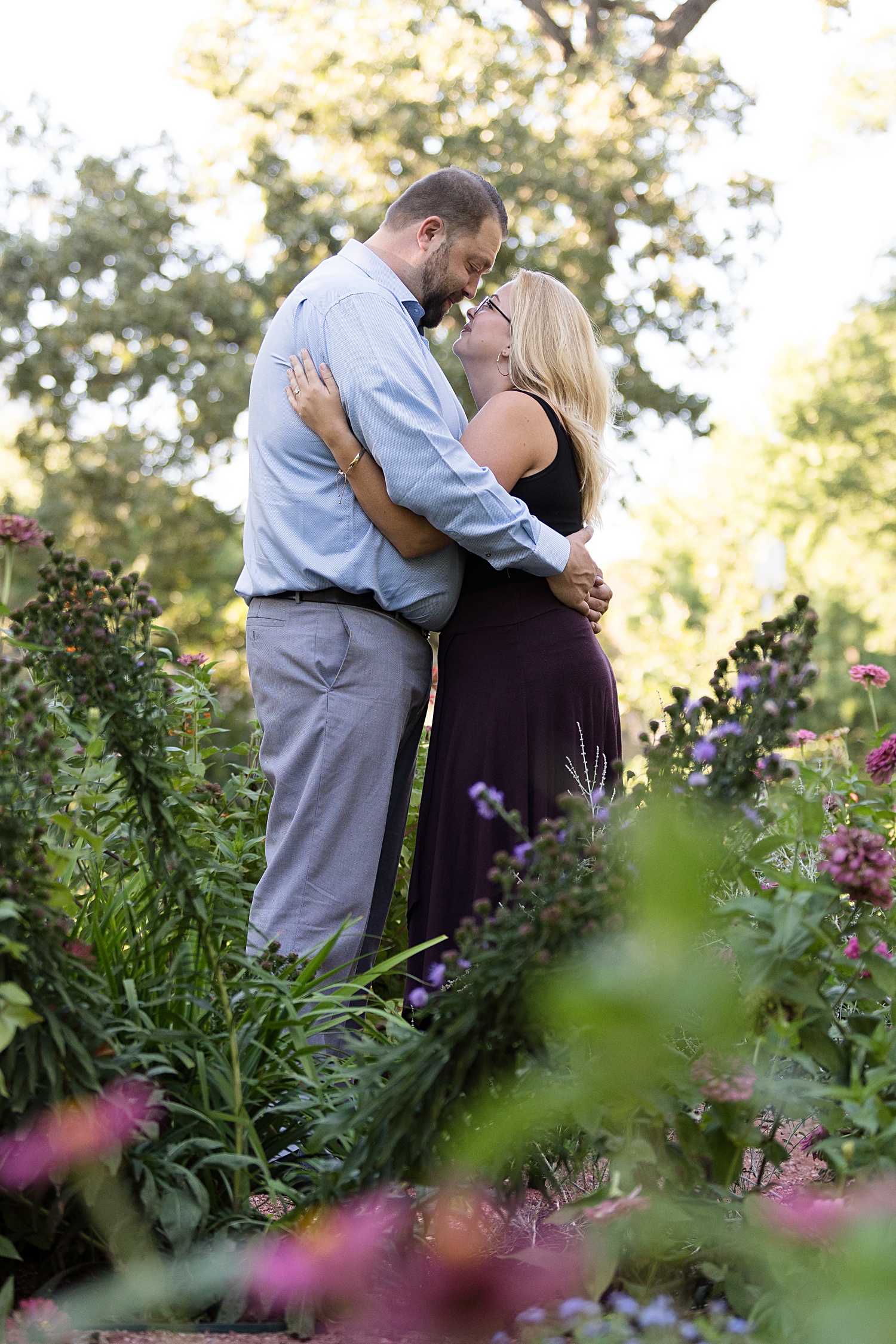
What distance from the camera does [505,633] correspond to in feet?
9.35

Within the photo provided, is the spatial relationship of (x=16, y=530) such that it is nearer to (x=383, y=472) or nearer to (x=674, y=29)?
(x=383, y=472)

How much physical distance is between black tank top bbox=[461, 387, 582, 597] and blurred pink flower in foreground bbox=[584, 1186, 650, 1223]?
172 centimetres

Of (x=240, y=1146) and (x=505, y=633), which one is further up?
(x=505, y=633)

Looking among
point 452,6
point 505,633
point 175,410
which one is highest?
point 452,6

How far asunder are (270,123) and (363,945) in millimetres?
14499

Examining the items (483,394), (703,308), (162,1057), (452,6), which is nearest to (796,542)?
(703,308)

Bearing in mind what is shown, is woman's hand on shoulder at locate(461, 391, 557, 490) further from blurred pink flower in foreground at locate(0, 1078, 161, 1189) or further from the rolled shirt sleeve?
blurred pink flower in foreground at locate(0, 1078, 161, 1189)

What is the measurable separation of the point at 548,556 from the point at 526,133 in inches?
494

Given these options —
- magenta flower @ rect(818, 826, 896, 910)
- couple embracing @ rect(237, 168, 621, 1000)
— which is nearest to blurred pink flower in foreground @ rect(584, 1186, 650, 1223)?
magenta flower @ rect(818, 826, 896, 910)

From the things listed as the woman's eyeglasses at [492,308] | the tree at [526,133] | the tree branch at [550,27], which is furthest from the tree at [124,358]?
the woman's eyeglasses at [492,308]

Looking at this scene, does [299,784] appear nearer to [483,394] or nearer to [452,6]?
[483,394]

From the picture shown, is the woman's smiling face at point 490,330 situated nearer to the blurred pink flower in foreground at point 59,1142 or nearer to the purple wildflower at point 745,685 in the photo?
the purple wildflower at point 745,685

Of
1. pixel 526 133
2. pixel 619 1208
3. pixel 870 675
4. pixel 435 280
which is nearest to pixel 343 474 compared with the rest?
pixel 435 280

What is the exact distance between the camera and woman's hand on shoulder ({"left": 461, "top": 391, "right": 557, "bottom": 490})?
113 inches
